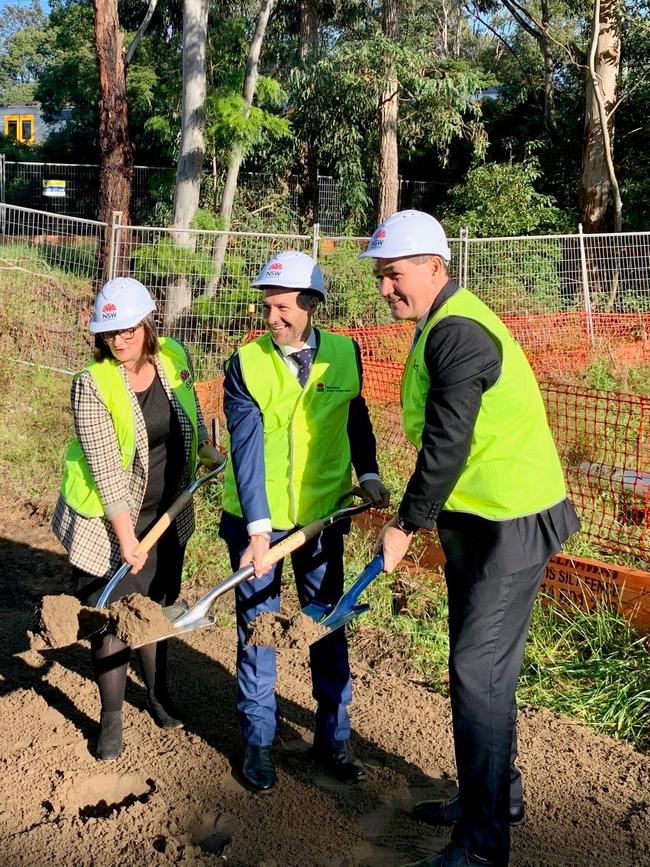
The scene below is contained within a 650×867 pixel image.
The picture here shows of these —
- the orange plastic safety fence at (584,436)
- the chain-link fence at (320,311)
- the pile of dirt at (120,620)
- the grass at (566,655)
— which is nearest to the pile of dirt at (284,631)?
the pile of dirt at (120,620)

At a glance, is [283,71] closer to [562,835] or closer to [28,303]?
[28,303]

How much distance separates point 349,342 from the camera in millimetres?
3580

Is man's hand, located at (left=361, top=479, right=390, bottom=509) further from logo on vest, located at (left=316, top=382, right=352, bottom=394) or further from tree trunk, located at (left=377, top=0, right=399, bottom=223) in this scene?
tree trunk, located at (left=377, top=0, right=399, bottom=223)

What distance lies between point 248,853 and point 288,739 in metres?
0.84

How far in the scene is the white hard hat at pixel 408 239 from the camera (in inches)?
112

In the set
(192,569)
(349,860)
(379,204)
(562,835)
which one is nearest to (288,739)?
(349,860)

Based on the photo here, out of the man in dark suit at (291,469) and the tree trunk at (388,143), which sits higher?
the tree trunk at (388,143)

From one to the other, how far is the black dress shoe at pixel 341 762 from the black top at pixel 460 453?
1160 mm

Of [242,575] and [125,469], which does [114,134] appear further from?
→ [242,575]

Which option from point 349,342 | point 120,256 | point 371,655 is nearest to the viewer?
point 349,342

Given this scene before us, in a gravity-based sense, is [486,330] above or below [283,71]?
below

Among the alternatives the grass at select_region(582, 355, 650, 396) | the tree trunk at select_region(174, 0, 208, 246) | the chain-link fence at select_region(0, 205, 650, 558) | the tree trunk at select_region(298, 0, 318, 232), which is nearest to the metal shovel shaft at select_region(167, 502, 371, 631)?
the chain-link fence at select_region(0, 205, 650, 558)

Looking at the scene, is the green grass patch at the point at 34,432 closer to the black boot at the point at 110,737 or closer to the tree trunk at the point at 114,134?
the black boot at the point at 110,737

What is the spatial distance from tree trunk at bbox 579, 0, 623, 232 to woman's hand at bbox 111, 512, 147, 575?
47.8 ft
